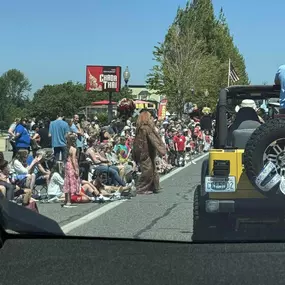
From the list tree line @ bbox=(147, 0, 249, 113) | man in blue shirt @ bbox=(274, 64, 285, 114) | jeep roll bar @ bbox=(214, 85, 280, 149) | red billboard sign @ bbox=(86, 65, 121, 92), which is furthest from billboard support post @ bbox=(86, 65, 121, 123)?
man in blue shirt @ bbox=(274, 64, 285, 114)

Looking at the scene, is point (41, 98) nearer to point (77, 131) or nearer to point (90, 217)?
point (77, 131)

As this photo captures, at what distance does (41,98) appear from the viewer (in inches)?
73.6

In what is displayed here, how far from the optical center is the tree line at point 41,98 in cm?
170

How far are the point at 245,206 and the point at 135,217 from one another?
→ 414 millimetres

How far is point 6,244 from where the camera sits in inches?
69.5

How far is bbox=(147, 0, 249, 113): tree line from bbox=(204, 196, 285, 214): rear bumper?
40 cm

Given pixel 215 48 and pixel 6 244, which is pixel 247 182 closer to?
pixel 215 48

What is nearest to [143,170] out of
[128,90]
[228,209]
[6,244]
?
[128,90]

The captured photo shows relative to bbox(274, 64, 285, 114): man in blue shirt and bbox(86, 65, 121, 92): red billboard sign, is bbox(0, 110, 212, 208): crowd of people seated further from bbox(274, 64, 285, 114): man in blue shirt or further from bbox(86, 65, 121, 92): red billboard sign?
bbox(274, 64, 285, 114): man in blue shirt

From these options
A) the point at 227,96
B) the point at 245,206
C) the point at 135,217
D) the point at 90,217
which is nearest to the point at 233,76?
the point at 227,96

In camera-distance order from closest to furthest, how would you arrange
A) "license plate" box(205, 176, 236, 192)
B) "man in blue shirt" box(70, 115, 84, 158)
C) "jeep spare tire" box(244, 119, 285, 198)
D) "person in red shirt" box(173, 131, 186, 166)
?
1. "jeep spare tire" box(244, 119, 285, 198)
2. "license plate" box(205, 176, 236, 192)
3. "man in blue shirt" box(70, 115, 84, 158)
4. "person in red shirt" box(173, 131, 186, 166)

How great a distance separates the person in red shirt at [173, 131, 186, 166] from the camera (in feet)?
7.27

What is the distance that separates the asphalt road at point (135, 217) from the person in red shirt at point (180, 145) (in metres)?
0.15

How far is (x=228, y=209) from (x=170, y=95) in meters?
0.47
